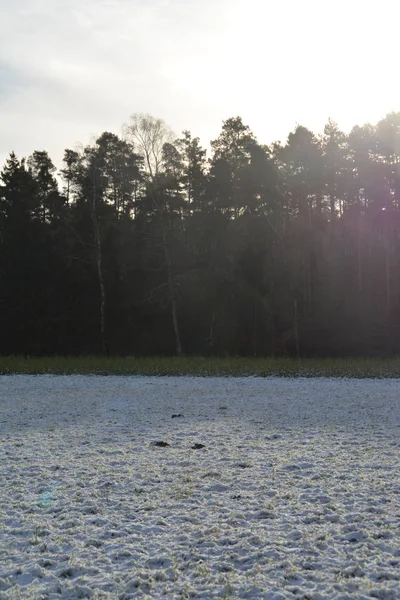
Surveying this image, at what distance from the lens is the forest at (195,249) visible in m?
28.9

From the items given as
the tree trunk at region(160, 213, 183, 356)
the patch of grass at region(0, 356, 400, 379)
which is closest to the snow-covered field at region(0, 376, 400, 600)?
the patch of grass at region(0, 356, 400, 379)

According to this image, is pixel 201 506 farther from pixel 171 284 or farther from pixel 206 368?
pixel 171 284

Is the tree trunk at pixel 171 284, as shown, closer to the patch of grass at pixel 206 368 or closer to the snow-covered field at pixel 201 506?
the patch of grass at pixel 206 368

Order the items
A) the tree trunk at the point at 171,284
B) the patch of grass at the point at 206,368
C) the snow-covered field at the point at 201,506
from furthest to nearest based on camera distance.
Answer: the tree trunk at the point at 171,284 < the patch of grass at the point at 206,368 < the snow-covered field at the point at 201,506

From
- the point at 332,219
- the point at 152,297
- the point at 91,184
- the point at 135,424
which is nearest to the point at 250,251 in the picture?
the point at 152,297

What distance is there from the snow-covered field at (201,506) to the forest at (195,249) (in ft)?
63.0

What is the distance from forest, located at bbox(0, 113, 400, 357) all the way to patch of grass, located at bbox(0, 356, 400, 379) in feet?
27.4

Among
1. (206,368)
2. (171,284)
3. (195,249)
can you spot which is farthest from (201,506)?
(195,249)

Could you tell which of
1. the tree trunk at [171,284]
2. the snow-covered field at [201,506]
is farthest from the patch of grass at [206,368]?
the tree trunk at [171,284]

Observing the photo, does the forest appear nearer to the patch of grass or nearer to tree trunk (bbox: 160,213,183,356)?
tree trunk (bbox: 160,213,183,356)

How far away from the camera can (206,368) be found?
59.8 feet

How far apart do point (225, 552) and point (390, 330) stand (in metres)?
29.6

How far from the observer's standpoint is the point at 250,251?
30.0 m

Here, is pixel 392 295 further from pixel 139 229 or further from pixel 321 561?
pixel 321 561
